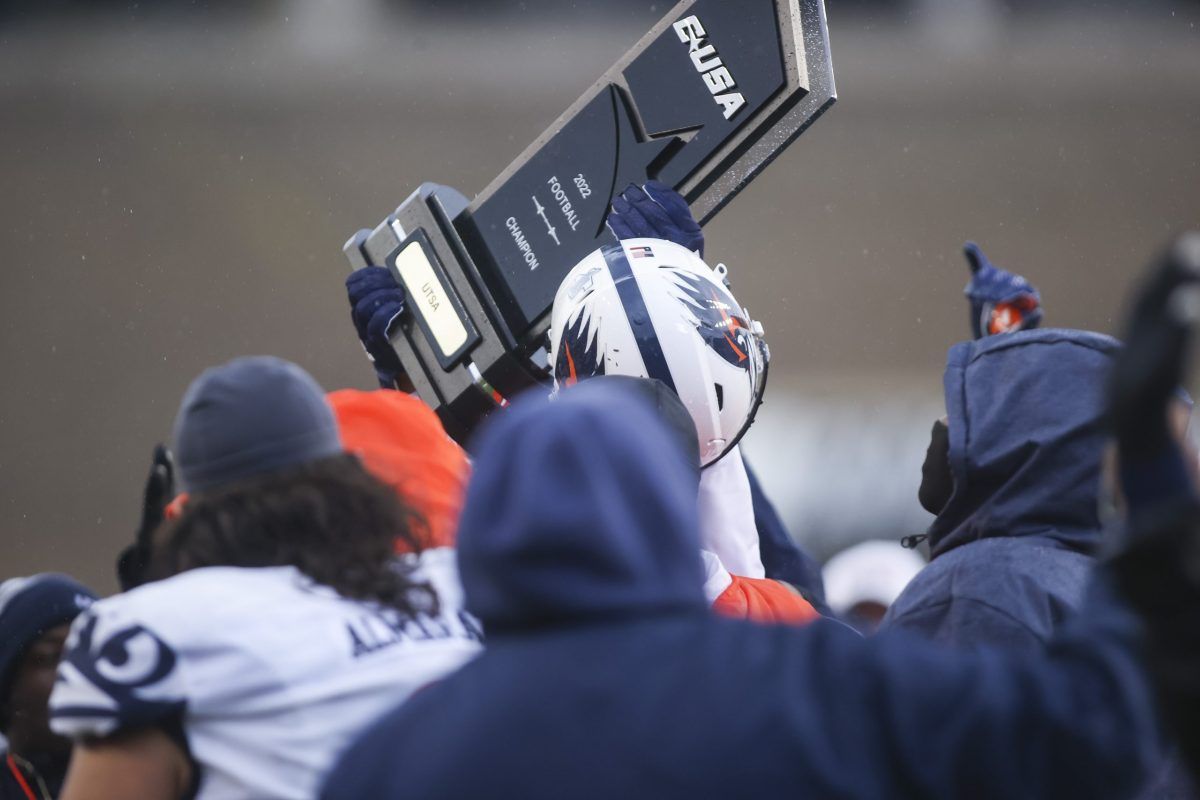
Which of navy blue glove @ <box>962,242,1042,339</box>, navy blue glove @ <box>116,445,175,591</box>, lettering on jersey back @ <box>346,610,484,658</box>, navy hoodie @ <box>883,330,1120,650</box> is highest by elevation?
navy blue glove @ <box>116,445,175,591</box>

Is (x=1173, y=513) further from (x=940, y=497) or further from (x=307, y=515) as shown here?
(x=940, y=497)

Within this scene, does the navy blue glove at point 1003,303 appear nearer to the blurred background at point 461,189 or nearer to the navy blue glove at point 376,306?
the navy blue glove at point 376,306

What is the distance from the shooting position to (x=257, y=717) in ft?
3.98

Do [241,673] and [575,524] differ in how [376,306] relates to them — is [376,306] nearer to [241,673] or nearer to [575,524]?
[241,673]

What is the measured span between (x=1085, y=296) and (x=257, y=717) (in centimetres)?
590

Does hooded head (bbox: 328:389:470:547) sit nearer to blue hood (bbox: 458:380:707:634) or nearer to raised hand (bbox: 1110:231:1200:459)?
blue hood (bbox: 458:380:707:634)

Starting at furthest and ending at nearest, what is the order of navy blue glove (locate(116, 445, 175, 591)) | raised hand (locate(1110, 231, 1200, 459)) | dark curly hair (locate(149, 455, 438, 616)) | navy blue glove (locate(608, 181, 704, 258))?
1. navy blue glove (locate(608, 181, 704, 258))
2. navy blue glove (locate(116, 445, 175, 591))
3. dark curly hair (locate(149, 455, 438, 616))
4. raised hand (locate(1110, 231, 1200, 459))

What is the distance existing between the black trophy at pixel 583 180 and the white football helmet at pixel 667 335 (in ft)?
0.53

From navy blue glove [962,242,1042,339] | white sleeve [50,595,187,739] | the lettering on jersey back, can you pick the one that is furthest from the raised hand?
navy blue glove [962,242,1042,339]

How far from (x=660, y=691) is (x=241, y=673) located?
445 mm

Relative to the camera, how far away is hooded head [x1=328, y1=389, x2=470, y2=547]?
5.37 feet

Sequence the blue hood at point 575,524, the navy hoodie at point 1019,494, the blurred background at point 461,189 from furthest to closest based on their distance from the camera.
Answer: the blurred background at point 461,189
the navy hoodie at point 1019,494
the blue hood at point 575,524

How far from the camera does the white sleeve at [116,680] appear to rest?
1.16 m

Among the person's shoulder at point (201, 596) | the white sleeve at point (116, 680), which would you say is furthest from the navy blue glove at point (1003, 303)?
the white sleeve at point (116, 680)
